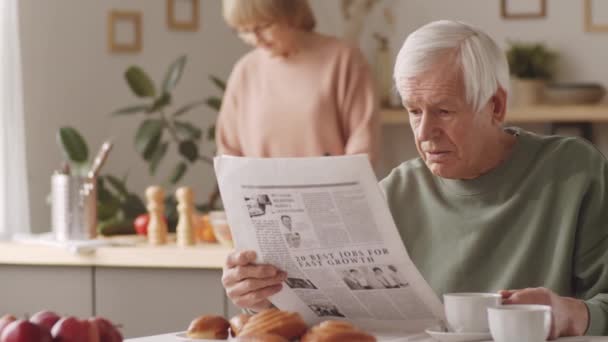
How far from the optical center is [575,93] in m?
5.51

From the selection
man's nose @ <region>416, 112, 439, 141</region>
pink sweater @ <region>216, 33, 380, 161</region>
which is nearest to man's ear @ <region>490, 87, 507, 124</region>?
man's nose @ <region>416, 112, 439, 141</region>

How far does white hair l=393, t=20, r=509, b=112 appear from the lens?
73.3 inches

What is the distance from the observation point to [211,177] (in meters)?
5.49

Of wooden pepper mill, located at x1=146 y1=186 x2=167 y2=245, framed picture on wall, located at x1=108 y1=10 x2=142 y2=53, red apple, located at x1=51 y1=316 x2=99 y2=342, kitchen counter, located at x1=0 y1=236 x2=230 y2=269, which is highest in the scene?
framed picture on wall, located at x1=108 y1=10 x2=142 y2=53

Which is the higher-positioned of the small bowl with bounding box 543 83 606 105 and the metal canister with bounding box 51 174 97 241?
the small bowl with bounding box 543 83 606 105

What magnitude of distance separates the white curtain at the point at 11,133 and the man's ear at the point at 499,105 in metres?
2.83

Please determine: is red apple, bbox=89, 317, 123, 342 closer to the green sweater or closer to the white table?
the white table

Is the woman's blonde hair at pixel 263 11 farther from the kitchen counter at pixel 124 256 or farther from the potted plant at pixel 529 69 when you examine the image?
the potted plant at pixel 529 69

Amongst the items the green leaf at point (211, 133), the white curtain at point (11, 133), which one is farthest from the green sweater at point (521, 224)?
the green leaf at point (211, 133)

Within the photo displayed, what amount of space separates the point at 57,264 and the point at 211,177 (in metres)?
2.16

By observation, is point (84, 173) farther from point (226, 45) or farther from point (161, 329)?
point (226, 45)

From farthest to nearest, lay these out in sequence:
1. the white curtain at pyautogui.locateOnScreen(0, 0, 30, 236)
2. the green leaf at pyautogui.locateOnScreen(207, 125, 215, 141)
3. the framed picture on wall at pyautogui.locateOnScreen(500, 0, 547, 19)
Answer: the framed picture on wall at pyautogui.locateOnScreen(500, 0, 547, 19) < the green leaf at pyautogui.locateOnScreen(207, 125, 215, 141) < the white curtain at pyautogui.locateOnScreen(0, 0, 30, 236)

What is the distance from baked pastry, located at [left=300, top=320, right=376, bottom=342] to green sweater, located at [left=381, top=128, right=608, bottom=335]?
0.47 metres

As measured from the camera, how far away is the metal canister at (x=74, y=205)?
3.43m
